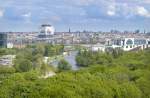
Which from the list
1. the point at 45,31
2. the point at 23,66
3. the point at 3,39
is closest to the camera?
the point at 23,66

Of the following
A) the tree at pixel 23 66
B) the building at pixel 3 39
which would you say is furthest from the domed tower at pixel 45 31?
the tree at pixel 23 66

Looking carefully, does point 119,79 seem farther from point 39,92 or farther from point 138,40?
point 138,40

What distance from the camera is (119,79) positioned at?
33562mm

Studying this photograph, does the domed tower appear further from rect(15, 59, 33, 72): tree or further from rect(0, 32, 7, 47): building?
rect(15, 59, 33, 72): tree

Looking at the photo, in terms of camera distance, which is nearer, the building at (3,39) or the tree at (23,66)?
the tree at (23,66)

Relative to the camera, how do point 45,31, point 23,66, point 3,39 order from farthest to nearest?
point 45,31 < point 3,39 < point 23,66

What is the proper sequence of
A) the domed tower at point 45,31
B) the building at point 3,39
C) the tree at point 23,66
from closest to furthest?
1. the tree at point 23,66
2. the building at point 3,39
3. the domed tower at point 45,31

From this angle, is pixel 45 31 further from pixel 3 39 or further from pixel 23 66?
pixel 23 66

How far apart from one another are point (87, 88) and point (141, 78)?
6.38 metres

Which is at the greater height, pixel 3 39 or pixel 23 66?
pixel 3 39

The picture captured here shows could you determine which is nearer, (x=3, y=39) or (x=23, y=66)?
(x=23, y=66)

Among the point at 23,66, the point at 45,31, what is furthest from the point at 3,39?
the point at 45,31

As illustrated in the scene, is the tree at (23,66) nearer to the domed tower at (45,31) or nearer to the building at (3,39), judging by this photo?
the building at (3,39)

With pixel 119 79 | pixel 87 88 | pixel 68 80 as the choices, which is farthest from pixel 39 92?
pixel 119 79
